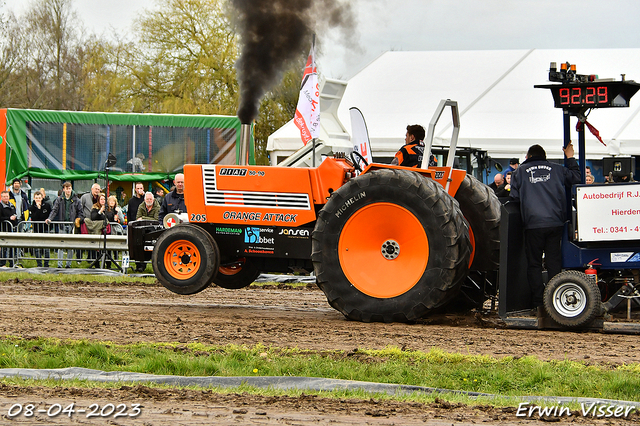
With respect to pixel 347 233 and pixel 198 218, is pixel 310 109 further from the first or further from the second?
pixel 347 233

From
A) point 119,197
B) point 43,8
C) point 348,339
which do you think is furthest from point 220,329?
point 43,8

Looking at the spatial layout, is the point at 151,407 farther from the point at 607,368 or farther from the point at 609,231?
the point at 609,231

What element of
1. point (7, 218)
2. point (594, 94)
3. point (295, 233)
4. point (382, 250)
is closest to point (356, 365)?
point (382, 250)

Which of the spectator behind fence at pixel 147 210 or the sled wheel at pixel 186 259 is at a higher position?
the spectator behind fence at pixel 147 210

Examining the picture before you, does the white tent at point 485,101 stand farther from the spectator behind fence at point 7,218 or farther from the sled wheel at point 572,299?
the sled wheel at point 572,299

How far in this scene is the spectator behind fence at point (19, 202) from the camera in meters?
16.5

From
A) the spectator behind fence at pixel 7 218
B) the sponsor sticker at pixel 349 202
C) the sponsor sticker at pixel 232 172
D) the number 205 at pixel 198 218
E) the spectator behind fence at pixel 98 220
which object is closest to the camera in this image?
the sponsor sticker at pixel 349 202

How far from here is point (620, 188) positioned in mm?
7973

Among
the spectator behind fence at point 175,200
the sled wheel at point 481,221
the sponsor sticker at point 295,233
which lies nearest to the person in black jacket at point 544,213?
the sled wheel at point 481,221

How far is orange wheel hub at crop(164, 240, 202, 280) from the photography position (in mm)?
9695

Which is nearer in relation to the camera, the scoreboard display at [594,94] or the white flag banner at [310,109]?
the scoreboard display at [594,94]

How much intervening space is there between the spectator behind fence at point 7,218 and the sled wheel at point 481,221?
10.1m

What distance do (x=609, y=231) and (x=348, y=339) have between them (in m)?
2.81

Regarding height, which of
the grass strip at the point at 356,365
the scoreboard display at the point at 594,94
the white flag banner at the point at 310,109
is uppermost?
the white flag banner at the point at 310,109
